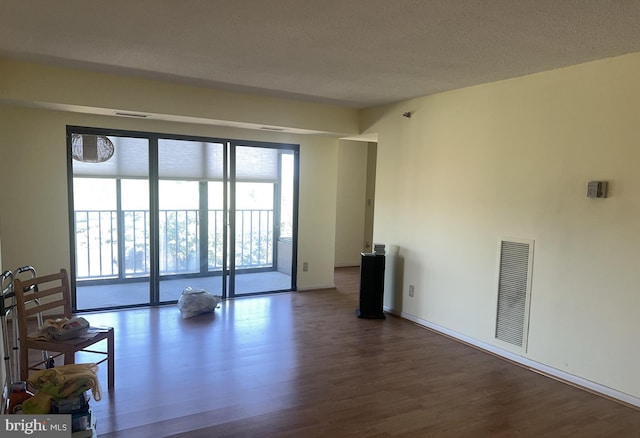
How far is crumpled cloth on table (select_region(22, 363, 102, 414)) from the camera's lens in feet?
6.81

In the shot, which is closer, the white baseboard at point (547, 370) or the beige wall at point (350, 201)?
the white baseboard at point (547, 370)

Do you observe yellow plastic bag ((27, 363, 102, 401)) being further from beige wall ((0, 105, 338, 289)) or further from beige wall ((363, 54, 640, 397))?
beige wall ((363, 54, 640, 397))

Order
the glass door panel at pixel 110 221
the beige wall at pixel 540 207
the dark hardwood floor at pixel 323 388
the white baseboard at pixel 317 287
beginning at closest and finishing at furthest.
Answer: the dark hardwood floor at pixel 323 388 < the beige wall at pixel 540 207 < the glass door panel at pixel 110 221 < the white baseboard at pixel 317 287

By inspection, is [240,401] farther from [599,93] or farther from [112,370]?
[599,93]

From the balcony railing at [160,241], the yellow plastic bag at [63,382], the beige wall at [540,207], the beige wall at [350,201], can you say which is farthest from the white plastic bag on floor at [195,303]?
the beige wall at [350,201]

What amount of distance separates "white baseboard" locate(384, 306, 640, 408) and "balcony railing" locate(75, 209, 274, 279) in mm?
2495

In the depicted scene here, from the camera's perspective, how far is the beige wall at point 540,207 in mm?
3115

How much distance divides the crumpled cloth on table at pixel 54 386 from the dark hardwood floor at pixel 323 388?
0.56 meters

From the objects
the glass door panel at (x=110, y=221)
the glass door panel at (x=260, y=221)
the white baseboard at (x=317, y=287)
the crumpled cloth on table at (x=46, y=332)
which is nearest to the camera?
the crumpled cloth on table at (x=46, y=332)

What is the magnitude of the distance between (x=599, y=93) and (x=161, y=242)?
14.9 ft

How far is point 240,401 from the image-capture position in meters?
2.97

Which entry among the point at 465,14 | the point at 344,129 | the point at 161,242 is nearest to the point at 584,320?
the point at 465,14

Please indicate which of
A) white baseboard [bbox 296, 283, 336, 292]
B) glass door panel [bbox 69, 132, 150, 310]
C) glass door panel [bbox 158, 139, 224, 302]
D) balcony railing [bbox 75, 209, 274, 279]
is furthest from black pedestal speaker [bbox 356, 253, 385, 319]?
glass door panel [bbox 69, 132, 150, 310]

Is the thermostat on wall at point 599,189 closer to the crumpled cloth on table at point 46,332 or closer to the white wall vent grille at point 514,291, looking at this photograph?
the white wall vent grille at point 514,291
